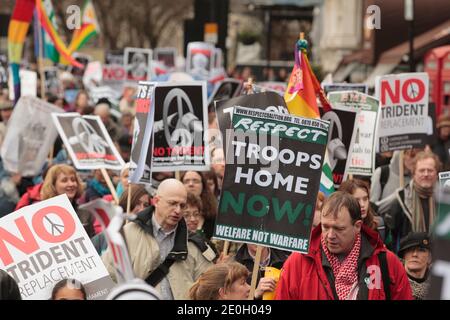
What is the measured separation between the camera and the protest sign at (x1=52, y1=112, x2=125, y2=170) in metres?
11.9

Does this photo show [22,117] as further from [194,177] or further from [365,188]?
[365,188]

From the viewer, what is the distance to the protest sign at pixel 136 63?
75.7 ft

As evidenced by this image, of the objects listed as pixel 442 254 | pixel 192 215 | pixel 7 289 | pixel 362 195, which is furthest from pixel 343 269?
pixel 192 215

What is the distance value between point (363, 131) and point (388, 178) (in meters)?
0.52

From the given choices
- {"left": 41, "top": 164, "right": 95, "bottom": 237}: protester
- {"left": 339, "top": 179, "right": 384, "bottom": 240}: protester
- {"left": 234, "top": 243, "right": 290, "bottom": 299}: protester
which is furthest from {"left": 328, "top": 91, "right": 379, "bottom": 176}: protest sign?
{"left": 234, "top": 243, "right": 290, "bottom": 299}: protester

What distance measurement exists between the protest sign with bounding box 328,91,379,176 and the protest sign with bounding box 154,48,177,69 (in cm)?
1586

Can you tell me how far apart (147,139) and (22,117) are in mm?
3817

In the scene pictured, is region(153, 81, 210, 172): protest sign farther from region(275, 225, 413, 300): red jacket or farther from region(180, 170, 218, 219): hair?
region(275, 225, 413, 300): red jacket

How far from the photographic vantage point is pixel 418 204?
10492mm

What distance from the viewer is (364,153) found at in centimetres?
1148

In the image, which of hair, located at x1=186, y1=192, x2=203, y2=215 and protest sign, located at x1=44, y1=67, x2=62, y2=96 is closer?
hair, located at x1=186, y1=192, x2=203, y2=215

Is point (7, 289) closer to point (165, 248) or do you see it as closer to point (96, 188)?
point (165, 248)
